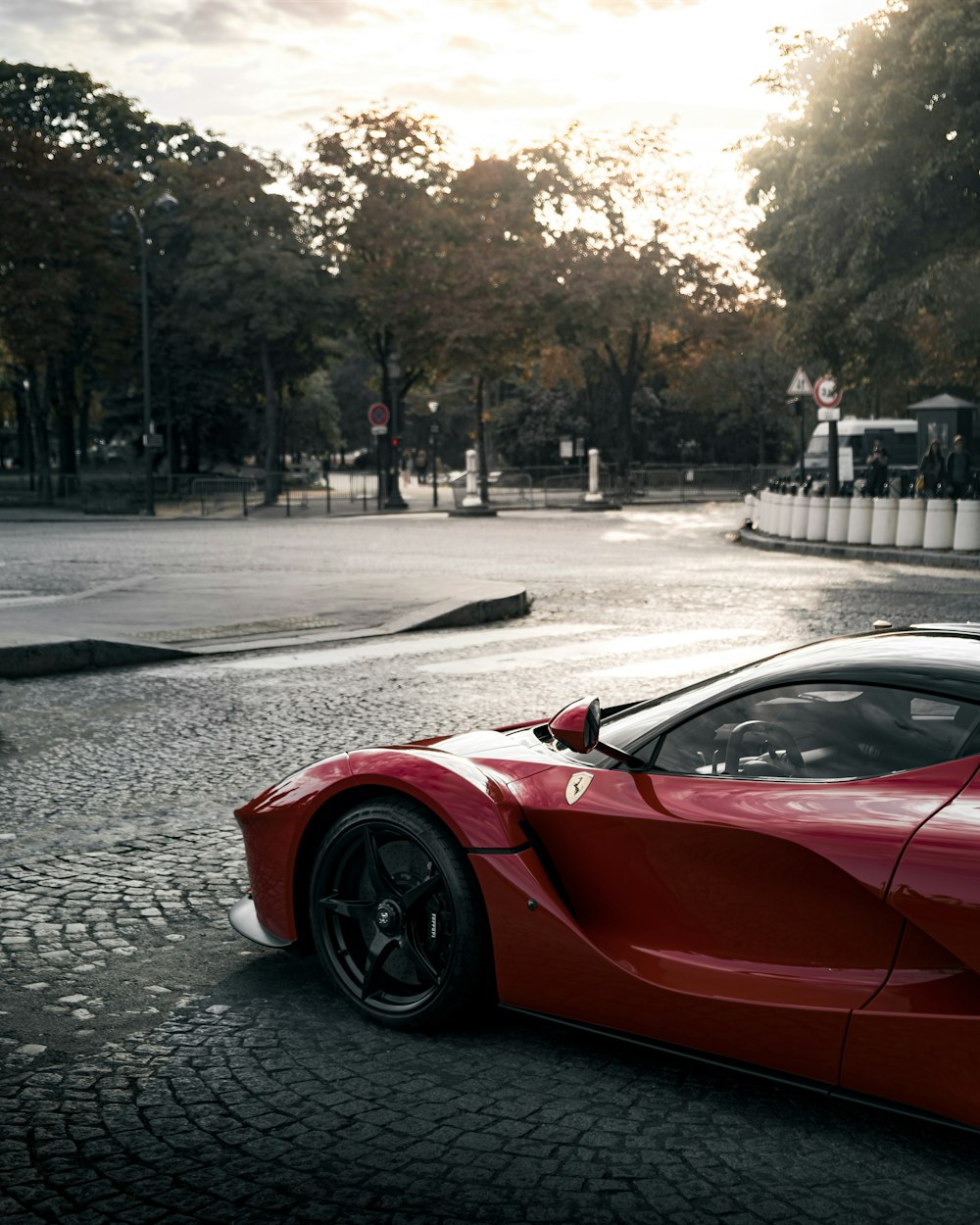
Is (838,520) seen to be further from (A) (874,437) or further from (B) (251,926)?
(A) (874,437)

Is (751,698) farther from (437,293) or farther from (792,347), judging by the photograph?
(437,293)

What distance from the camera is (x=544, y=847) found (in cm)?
377

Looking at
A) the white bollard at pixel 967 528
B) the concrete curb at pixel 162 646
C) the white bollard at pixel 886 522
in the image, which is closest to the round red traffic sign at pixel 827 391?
the white bollard at pixel 886 522

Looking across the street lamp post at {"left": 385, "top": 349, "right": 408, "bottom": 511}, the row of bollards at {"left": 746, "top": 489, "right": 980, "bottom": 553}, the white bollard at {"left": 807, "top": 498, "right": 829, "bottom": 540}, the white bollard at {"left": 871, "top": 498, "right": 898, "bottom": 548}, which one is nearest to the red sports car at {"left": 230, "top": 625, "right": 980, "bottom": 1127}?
the row of bollards at {"left": 746, "top": 489, "right": 980, "bottom": 553}

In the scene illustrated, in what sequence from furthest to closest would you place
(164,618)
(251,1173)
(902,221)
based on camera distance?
(902,221) → (164,618) → (251,1173)

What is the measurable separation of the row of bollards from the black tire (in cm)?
2050

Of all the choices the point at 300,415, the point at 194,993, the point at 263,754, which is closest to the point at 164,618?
the point at 263,754

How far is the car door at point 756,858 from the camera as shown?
3.21 metres

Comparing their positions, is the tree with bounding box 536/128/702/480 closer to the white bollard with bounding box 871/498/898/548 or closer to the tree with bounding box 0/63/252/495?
the tree with bounding box 0/63/252/495

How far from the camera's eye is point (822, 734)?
3.63 m

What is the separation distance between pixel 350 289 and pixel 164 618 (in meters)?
35.6

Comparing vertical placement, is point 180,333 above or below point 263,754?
above

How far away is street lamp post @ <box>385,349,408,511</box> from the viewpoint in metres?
47.2

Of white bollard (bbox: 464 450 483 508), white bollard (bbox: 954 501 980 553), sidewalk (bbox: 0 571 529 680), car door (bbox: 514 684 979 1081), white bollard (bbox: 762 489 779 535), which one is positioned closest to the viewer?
car door (bbox: 514 684 979 1081)
